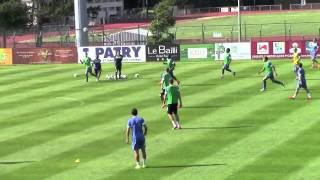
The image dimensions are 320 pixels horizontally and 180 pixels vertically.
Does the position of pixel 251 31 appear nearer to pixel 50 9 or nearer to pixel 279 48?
pixel 50 9

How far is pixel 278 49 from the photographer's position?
5544cm

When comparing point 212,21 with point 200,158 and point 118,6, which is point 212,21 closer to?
point 118,6

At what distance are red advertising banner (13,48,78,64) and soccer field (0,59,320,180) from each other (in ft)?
65.0

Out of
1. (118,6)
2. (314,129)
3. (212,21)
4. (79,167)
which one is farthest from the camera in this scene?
(118,6)

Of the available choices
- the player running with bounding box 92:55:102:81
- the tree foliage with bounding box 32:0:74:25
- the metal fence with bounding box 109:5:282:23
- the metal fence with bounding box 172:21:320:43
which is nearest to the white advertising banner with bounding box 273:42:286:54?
the player running with bounding box 92:55:102:81

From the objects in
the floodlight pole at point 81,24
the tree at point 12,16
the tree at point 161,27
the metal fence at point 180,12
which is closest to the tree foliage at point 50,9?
the tree at point 12,16

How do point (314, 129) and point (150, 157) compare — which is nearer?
point (150, 157)

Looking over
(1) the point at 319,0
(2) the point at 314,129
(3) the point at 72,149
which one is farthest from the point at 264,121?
(1) the point at 319,0

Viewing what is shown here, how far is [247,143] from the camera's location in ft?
71.4

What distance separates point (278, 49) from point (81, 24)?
24.5m

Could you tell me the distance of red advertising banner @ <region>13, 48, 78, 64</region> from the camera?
204ft

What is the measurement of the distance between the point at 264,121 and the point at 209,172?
801cm

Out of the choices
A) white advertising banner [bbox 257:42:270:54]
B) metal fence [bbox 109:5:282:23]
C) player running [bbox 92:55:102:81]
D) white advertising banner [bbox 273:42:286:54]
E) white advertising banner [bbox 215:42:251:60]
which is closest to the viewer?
player running [bbox 92:55:102:81]

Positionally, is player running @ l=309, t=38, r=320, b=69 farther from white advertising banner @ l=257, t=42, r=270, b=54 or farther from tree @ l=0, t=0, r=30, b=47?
tree @ l=0, t=0, r=30, b=47
